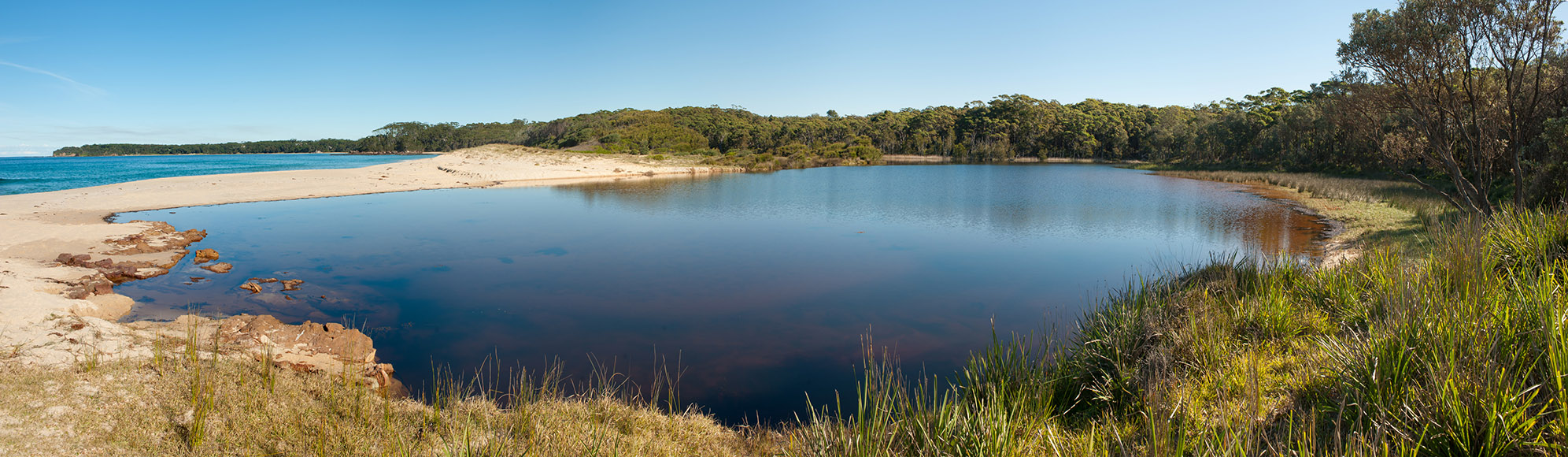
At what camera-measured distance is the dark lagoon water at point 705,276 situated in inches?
248

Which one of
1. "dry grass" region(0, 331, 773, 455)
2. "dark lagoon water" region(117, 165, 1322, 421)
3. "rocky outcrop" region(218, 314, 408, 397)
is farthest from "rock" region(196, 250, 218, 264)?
"dry grass" region(0, 331, 773, 455)

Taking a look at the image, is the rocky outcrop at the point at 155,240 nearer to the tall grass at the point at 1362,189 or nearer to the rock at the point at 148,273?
the rock at the point at 148,273

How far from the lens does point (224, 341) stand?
18.5 feet

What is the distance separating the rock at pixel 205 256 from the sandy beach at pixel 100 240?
33cm

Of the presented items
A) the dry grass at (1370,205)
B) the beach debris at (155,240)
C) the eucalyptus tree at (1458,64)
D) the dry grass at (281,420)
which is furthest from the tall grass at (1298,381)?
the beach debris at (155,240)

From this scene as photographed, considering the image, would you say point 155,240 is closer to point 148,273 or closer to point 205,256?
point 205,256

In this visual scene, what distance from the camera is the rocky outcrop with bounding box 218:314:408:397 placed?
5250 mm


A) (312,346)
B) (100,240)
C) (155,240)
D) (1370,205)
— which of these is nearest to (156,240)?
(155,240)

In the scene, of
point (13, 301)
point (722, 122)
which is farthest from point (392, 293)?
point (722, 122)

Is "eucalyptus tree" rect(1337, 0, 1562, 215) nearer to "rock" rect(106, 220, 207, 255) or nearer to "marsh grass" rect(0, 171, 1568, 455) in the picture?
"marsh grass" rect(0, 171, 1568, 455)

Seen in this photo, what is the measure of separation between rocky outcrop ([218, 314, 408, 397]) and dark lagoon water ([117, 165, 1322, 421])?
1.08 ft

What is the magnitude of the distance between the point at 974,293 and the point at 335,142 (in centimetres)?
17224

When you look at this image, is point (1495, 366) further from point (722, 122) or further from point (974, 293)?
point (722, 122)

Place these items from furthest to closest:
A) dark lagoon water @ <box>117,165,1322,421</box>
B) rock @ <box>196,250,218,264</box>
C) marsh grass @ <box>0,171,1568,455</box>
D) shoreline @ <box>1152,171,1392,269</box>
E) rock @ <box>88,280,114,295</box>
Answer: rock @ <box>196,250,218,264</box>
shoreline @ <box>1152,171,1392,269</box>
rock @ <box>88,280,114,295</box>
dark lagoon water @ <box>117,165,1322,421</box>
marsh grass @ <box>0,171,1568,455</box>
